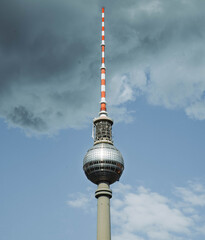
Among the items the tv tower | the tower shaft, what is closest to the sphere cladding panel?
the tv tower

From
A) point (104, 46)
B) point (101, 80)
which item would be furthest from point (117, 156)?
point (104, 46)

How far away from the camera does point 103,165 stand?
107m

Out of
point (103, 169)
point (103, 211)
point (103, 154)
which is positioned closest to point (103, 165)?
point (103, 169)

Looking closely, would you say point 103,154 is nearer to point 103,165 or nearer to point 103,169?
point 103,165

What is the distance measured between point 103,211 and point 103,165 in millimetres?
11222

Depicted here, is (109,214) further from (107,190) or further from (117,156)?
(117,156)

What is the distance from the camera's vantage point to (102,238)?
100062 millimetres

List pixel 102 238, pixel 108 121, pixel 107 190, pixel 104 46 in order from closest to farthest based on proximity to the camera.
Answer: pixel 102 238 < pixel 107 190 < pixel 108 121 < pixel 104 46

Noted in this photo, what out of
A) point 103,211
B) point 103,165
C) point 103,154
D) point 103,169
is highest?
point 103,154

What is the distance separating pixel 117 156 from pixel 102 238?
2111 centimetres

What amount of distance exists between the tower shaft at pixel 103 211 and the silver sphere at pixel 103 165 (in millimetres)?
2338

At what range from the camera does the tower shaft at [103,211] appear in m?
101

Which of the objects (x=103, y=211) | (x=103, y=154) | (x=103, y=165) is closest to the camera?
(x=103, y=211)

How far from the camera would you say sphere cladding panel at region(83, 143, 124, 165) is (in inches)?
4257
